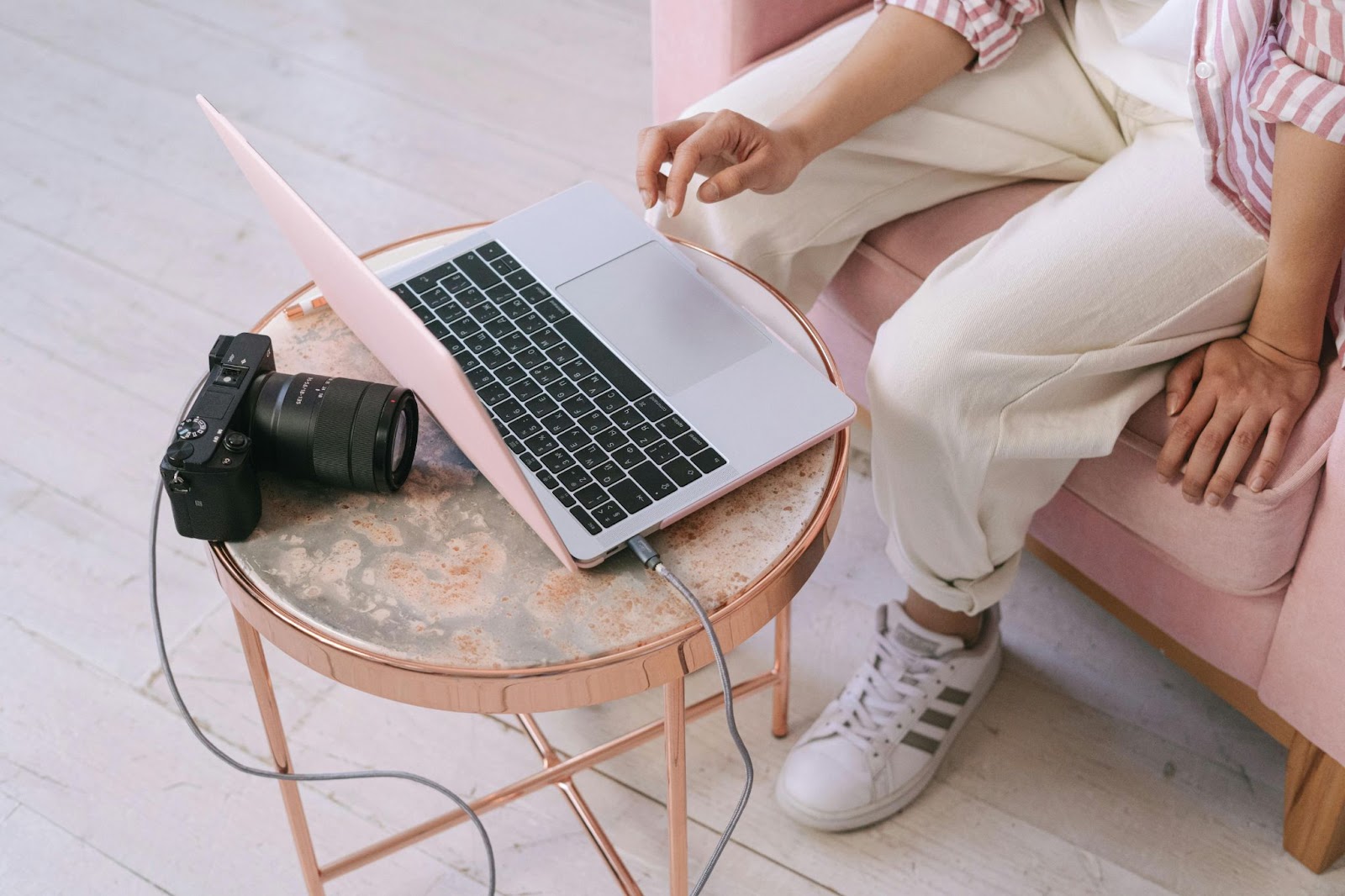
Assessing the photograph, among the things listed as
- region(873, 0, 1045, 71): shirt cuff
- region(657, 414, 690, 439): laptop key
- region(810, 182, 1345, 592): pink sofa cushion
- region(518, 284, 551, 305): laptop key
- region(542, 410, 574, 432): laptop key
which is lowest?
region(810, 182, 1345, 592): pink sofa cushion

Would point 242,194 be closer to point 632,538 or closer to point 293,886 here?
point 293,886

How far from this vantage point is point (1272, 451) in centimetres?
87

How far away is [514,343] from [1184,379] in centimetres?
50

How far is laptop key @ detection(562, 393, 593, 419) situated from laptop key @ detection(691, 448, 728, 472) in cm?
9

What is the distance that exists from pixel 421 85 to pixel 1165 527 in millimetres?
1416

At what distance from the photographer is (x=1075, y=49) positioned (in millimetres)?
1079

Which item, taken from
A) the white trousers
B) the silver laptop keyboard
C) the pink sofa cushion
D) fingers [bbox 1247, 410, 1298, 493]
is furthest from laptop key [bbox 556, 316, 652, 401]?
fingers [bbox 1247, 410, 1298, 493]

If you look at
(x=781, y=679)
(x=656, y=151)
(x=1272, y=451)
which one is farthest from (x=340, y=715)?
(x=1272, y=451)

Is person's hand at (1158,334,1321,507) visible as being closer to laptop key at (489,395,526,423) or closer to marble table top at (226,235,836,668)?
marble table top at (226,235,836,668)

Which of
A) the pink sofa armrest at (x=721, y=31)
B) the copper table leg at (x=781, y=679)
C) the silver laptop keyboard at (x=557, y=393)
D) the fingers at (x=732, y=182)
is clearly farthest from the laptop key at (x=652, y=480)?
the pink sofa armrest at (x=721, y=31)

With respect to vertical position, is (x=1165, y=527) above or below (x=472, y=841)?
above

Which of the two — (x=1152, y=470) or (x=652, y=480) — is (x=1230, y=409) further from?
(x=652, y=480)

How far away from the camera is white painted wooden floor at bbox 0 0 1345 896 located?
1.07 metres

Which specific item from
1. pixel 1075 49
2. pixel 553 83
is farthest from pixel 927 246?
pixel 553 83
